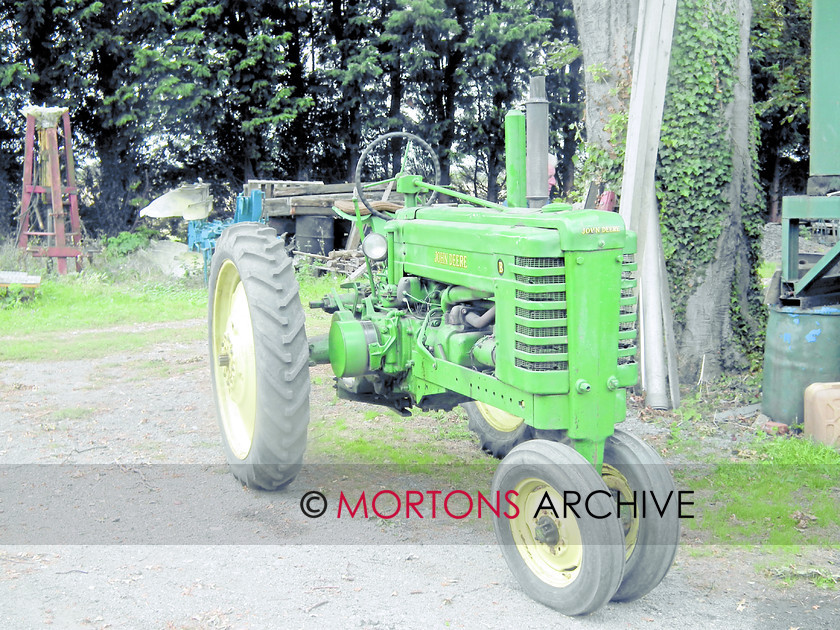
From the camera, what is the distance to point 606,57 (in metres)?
6.53

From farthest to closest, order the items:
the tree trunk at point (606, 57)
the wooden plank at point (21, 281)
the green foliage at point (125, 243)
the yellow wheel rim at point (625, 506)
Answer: the green foliage at point (125, 243) → the wooden plank at point (21, 281) → the tree trunk at point (606, 57) → the yellow wheel rim at point (625, 506)

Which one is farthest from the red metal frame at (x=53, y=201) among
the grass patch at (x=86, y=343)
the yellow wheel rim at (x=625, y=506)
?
the yellow wheel rim at (x=625, y=506)

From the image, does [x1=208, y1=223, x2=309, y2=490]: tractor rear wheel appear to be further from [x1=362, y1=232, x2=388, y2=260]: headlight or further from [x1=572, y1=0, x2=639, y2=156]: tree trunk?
[x1=572, y1=0, x2=639, y2=156]: tree trunk

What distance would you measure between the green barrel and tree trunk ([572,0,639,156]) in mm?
1934

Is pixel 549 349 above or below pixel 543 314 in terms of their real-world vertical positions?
below

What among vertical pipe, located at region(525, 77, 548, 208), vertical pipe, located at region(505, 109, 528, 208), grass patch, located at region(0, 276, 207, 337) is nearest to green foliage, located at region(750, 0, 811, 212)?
vertical pipe, located at region(505, 109, 528, 208)

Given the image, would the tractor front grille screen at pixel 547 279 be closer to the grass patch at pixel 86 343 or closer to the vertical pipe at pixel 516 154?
the vertical pipe at pixel 516 154

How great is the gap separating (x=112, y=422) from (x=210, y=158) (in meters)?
12.2

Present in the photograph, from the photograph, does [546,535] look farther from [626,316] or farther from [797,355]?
[797,355]

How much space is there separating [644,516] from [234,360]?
231 centimetres

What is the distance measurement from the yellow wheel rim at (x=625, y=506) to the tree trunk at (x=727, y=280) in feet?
11.3

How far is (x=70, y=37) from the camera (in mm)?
15711

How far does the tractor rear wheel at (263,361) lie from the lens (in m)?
3.73

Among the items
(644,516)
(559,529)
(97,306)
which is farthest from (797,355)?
(97,306)
